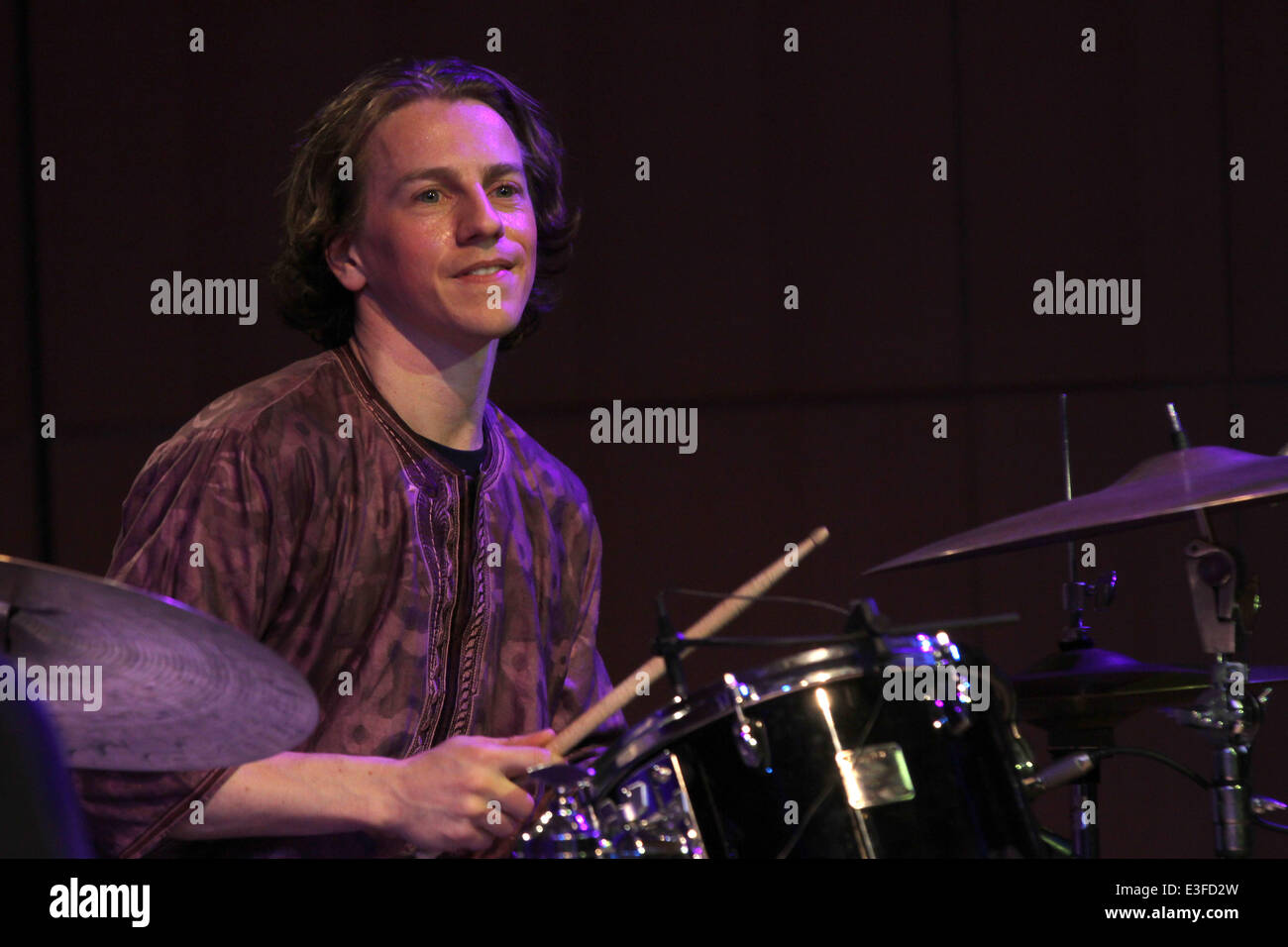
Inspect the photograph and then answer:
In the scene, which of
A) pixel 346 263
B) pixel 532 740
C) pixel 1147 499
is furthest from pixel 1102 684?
pixel 346 263

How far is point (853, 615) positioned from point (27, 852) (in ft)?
3.19

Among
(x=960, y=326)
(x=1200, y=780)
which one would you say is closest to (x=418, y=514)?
(x=1200, y=780)

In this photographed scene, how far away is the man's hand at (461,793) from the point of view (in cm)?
168

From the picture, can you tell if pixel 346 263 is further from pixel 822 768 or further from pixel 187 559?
pixel 822 768

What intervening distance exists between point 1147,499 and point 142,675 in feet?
3.91

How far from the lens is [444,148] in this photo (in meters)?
2.09

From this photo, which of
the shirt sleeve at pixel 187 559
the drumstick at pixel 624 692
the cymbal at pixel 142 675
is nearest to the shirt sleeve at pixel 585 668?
the drumstick at pixel 624 692

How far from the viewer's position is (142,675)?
1.17 meters

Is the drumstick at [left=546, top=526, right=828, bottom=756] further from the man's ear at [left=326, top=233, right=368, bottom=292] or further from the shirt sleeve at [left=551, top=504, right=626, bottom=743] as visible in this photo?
the man's ear at [left=326, top=233, right=368, bottom=292]

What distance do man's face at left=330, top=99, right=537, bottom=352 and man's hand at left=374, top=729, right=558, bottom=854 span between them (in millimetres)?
616

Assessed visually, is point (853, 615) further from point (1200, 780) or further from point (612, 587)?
point (612, 587)

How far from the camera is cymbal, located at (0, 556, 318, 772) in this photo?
1.08 m

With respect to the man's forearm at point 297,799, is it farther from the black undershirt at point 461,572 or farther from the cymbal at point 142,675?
the cymbal at point 142,675

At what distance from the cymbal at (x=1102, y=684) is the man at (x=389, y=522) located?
2.05ft
